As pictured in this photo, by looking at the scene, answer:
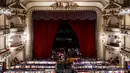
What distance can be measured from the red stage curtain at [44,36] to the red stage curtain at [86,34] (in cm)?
208

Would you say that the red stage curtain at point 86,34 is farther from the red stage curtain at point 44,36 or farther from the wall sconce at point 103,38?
the red stage curtain at point 44,36

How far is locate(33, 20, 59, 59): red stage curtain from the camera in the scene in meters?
21.8

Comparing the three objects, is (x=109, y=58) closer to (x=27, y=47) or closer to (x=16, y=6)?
(x=27, y=47)

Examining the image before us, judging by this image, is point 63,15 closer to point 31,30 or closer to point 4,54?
point 31,30

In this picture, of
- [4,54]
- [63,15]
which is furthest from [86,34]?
[4,54]

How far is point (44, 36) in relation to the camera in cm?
2206

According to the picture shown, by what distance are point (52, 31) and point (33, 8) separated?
3.13m

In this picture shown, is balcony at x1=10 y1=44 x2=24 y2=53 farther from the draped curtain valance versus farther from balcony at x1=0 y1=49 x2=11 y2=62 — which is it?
the draped curtain valance

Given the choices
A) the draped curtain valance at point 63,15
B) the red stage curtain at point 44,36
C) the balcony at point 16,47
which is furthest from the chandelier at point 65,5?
the balcony at point 16,47

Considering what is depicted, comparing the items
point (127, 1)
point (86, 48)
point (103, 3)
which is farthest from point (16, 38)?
point (127, 1)

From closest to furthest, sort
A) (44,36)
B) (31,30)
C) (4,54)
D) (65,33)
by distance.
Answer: (4,54)
(31,30)
(44,36)
(65,33)

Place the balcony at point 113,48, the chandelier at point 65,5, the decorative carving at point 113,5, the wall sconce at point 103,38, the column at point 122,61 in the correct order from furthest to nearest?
the chandelier at point 65,5
the wall sconce at point 103,38
the balcony at point 113,48
the decorative carving at point 113,5
the column at point 122,61

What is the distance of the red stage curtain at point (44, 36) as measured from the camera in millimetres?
21844

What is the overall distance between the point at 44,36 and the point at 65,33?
8.03ft
